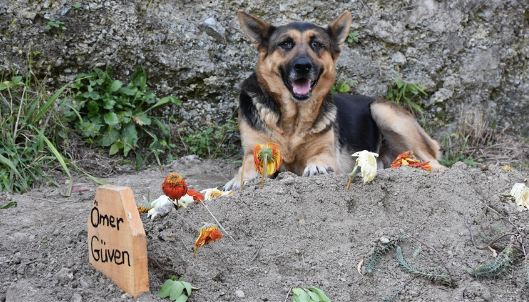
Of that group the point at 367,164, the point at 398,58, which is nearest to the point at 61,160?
the point at 367,164

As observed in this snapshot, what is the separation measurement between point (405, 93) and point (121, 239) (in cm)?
466

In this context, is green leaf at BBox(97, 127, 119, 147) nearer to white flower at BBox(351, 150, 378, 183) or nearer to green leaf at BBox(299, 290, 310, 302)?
white flower at BBox(351, 150, 378, 183)

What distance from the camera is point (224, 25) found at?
545 centimetres

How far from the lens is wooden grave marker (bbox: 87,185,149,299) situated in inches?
78.1

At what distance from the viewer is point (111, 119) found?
15.8 feet

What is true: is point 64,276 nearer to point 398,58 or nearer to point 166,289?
point 166,289

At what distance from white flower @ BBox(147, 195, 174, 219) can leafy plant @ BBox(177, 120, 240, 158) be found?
8.10 feet

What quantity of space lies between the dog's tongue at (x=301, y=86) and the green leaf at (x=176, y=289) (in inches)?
102

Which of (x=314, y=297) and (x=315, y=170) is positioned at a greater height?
Answer: (x=314, y=297)

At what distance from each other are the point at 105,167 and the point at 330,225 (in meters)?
2.81

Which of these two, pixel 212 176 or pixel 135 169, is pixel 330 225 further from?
pixel 135 169

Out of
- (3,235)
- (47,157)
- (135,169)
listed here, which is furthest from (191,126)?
(3,235)

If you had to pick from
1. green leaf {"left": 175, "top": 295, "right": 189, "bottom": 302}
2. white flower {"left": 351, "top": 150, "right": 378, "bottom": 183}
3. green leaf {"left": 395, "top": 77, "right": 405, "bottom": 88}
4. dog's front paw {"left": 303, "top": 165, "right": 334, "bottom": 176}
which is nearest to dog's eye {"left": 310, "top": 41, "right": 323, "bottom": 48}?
dog's front paw {"left": 303, "top": 165, "right": 334, "bottom": 176}

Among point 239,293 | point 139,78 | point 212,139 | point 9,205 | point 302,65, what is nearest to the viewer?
point 239,293
